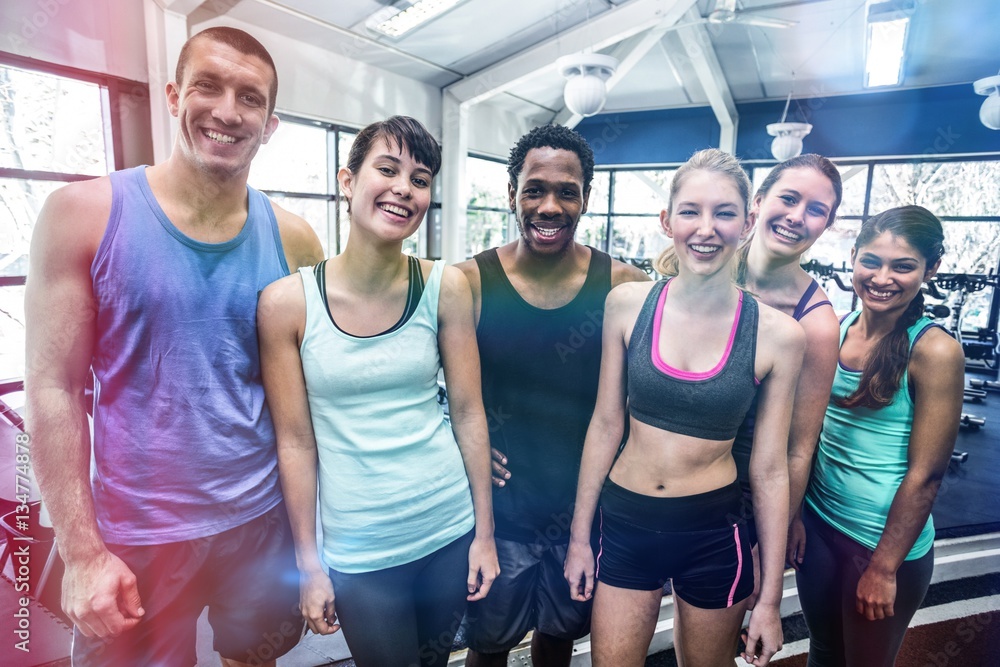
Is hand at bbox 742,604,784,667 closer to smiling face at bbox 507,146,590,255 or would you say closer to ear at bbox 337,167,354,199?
smiling face at bbox 507,146,590,255

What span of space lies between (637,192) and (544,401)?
9308 mm

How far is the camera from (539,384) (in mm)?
1580

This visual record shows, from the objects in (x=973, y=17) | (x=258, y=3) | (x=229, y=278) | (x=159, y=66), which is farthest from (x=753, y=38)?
(x=229, y=278)

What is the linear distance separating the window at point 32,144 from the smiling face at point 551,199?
400 centimetres

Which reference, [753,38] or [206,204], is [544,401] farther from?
[753,38]

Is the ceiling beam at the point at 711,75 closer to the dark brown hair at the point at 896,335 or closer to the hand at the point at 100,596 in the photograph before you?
the dark brown hair at the point at 896,335

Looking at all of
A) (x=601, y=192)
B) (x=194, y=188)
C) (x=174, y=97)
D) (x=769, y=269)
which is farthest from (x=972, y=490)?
(x=601, y=192)

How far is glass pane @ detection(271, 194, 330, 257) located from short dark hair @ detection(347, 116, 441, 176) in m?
5.30

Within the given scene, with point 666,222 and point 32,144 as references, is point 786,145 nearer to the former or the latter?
point 666,222

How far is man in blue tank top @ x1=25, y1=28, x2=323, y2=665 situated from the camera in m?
1.13

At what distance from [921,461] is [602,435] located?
0.88 meters

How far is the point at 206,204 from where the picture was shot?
1268 millimetres

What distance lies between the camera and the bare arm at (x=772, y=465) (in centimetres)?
138

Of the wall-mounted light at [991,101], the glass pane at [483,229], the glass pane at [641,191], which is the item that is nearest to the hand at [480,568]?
the wall-mounted light at [991,101]
